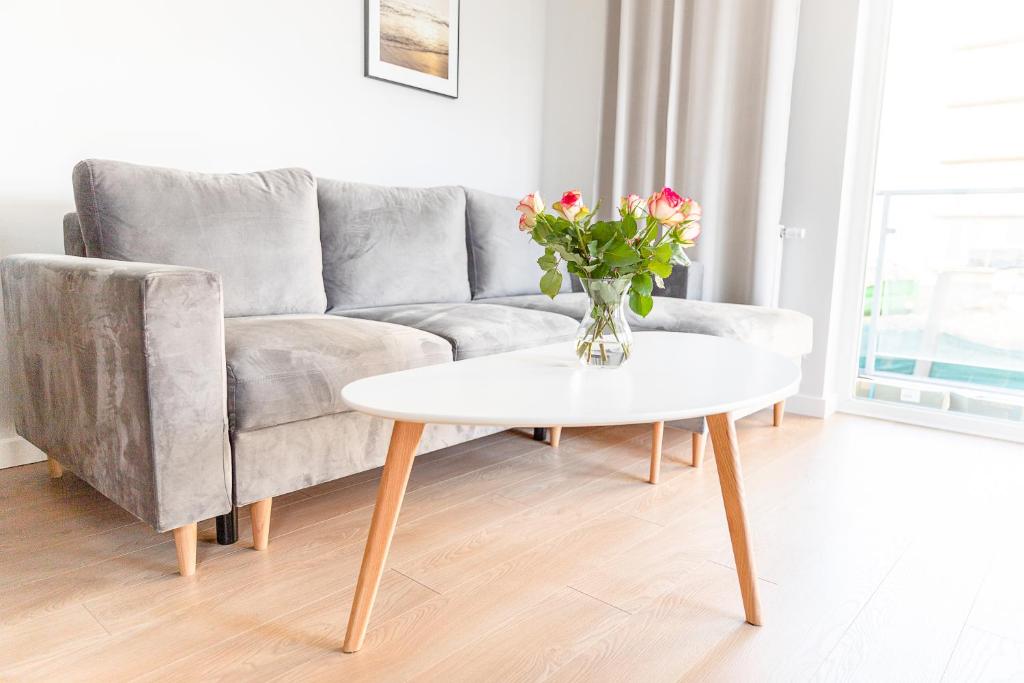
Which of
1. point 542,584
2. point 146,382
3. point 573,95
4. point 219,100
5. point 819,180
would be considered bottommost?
point 542,584

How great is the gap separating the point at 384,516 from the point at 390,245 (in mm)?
1423

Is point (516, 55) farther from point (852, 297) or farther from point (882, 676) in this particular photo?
point (882, 676)

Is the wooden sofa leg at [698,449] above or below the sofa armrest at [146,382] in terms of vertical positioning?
below

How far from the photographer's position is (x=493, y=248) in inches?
109

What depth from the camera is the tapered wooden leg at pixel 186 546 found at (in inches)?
54.4

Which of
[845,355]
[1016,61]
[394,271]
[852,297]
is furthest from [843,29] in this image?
[394,271]

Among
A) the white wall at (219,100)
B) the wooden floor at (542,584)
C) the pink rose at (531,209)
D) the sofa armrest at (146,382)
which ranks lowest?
the wooden floor at (542,584)

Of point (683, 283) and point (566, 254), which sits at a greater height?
point (566, 254)

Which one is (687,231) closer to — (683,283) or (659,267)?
(659,267)

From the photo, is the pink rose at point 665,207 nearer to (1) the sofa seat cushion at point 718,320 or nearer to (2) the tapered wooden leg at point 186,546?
(1) the sofa seat cushion at point 718,320

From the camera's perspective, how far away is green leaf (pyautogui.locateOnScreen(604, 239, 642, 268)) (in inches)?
51.6

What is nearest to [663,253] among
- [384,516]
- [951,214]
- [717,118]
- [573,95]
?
[384,516]

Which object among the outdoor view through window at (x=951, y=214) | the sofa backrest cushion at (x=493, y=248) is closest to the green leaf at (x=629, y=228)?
the sofa backrest cushion at (x=493, y=248)

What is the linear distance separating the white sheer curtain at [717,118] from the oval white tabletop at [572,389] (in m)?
1.53
